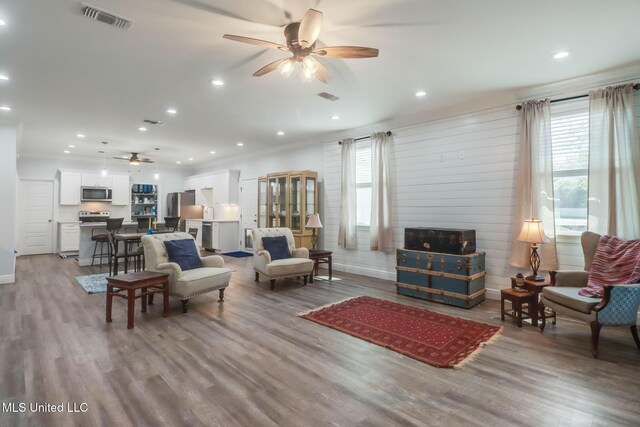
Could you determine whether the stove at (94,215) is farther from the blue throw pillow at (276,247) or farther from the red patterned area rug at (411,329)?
the red patterned area rug at (411,329)

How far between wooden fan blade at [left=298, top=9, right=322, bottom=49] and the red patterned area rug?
2770 mm

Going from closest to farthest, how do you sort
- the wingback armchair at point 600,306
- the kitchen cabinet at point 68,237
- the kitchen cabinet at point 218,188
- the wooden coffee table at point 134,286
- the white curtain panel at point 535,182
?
the wingback armchair at point 600,306 < the wooden coffee table at point 134,286 < the white curtain panel at point 535,182 < the kitchen cabinet at point 68,237 < the kitchen cabinet at point 218,188

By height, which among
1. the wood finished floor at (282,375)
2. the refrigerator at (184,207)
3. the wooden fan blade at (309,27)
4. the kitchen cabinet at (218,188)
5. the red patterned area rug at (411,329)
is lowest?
the wood finished floor at (282,375)

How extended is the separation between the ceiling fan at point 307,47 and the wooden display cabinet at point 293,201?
3.90 m

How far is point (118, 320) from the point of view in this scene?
3.56m

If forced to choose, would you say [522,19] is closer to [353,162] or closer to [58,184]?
[353,162]

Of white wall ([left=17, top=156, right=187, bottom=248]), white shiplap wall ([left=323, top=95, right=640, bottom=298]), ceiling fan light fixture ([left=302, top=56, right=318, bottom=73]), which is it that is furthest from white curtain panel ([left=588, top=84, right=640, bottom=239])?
white wall ([left=17, top=156, right=187, bottom=248])

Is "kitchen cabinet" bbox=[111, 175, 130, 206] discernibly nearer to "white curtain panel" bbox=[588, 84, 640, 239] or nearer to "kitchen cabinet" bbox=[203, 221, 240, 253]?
"kitchen cabinet" bbox=[203, 221, 240, 253]

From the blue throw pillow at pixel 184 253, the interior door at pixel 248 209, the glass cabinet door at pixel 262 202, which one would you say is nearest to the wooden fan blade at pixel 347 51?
the blue throw pillow at pixel 184 253

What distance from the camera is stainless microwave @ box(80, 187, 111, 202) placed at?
351 inches

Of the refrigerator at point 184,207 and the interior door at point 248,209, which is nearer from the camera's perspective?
the interior door at point 248,209

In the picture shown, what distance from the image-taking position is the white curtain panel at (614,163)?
3.43 meters

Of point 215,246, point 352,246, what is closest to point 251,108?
point 352,246

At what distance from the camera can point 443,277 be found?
4.28 meters
